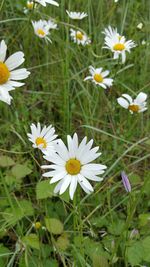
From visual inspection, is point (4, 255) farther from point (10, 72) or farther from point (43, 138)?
point (10, 72)

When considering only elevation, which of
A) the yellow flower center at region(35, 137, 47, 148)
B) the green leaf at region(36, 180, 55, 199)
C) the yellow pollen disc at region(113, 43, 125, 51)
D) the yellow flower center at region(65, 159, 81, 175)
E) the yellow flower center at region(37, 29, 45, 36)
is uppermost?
the yellow flower center at region(37, 29, 45, 36)

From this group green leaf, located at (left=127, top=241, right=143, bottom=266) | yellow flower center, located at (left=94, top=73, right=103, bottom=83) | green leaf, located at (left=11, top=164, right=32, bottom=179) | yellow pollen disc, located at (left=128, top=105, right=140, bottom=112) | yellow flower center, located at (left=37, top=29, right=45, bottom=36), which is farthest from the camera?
yellow flower center, located at (left=37, top=29, right=45, bottom=36)

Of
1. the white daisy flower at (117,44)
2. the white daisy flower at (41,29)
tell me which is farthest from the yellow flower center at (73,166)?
the white daisy flower at (41,29)

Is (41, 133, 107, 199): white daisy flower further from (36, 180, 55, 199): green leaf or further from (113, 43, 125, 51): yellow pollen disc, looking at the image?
(113, 43, 125, 51): yellow pollen disc

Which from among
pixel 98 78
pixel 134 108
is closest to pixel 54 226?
pixel 134 108

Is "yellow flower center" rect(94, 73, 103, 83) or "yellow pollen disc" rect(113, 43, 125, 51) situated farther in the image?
"yellow pollen disc" rect(113, 43, 125, 51)

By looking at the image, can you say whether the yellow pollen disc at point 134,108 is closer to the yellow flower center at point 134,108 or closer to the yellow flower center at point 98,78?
the yellow flower center at point 134,108

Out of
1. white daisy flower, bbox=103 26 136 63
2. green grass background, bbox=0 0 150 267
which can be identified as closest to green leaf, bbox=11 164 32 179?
green grass background, bbox=0 0 150 267
